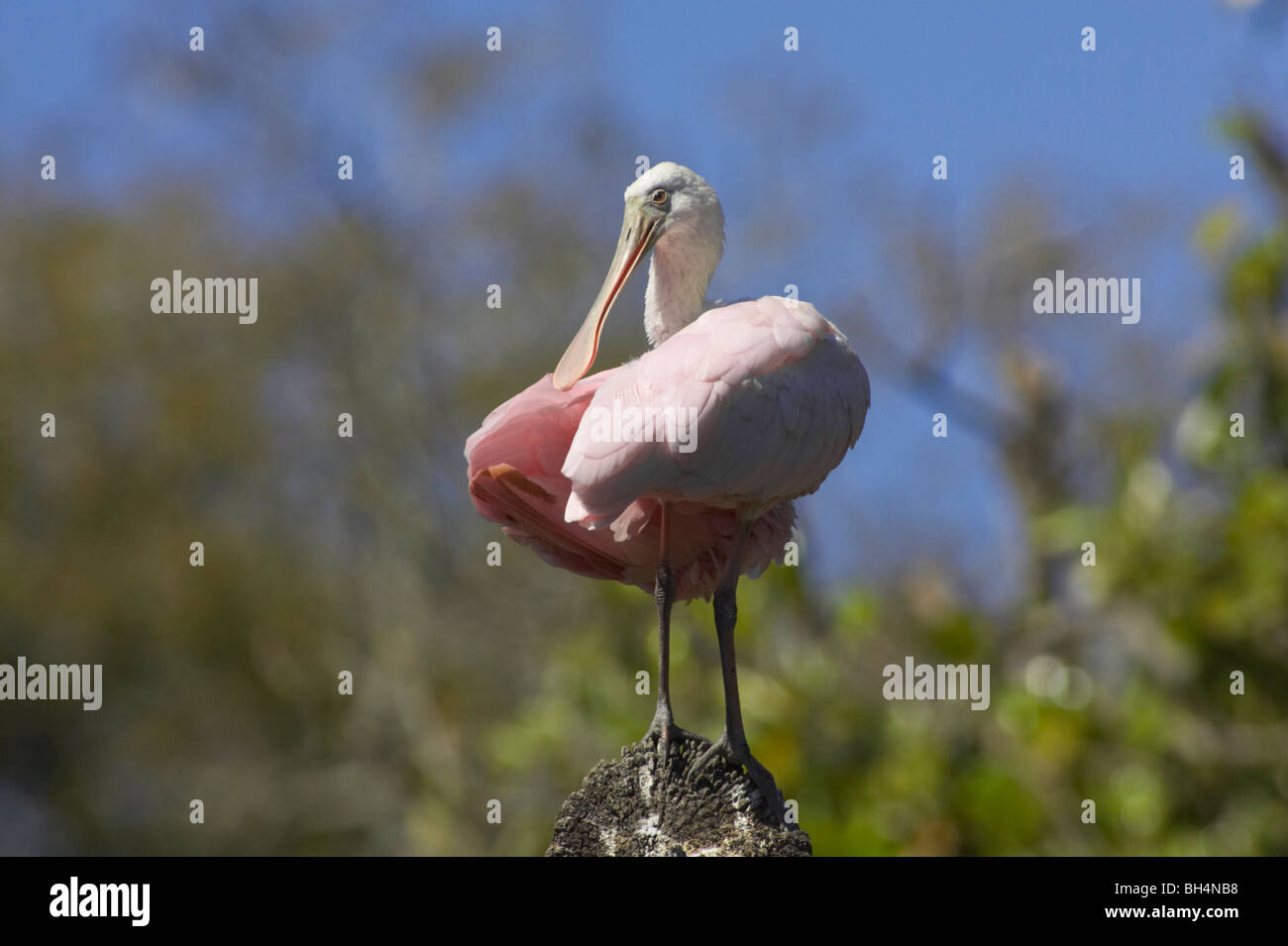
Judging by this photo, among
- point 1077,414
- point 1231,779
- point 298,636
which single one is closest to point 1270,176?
point 1231,779

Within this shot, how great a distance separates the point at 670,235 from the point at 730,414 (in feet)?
2.30

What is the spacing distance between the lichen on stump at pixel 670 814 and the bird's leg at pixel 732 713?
0.03 meters

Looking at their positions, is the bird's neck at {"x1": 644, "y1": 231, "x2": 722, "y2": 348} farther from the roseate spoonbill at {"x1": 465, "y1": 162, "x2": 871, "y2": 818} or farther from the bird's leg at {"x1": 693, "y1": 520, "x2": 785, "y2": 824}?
the bird's leg at {"x1": 693, "y1": 520, "x2": 785, "y2": 824}

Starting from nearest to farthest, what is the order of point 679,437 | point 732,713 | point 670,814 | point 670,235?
point 679,437 < point 670,814 < point 732,713 < point 670,235

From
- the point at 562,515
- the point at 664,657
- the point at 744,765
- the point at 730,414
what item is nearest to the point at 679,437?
the point at 730,414

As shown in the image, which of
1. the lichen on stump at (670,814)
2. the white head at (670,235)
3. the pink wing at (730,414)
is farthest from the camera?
the white head at (670,235)

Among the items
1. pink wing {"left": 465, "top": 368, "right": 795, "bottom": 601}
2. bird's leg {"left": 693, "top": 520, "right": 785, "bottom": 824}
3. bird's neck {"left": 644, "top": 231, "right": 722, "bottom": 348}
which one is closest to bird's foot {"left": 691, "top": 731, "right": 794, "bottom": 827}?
bird's leg {"left": 693, "top": 520, "right": 785, "bottom": 824}

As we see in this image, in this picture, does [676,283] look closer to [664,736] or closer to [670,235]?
[670,235]

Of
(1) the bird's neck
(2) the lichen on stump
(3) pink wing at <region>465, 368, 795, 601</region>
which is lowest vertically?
(2) the lichen on stump

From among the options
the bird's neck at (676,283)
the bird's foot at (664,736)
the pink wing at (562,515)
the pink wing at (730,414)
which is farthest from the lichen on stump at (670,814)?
the bird's neck at (676,283)

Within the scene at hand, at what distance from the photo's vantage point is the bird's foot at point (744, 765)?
4711 millimetres

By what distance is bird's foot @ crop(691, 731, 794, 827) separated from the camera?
4.71 meters

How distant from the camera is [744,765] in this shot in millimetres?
4766

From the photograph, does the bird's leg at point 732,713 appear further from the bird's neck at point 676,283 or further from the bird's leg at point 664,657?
the bird's neck at point 676,283
